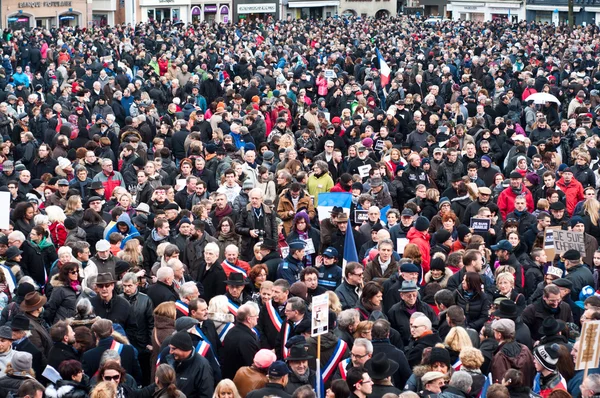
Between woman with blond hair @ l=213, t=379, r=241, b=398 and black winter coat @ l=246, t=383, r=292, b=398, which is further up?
woman with blond hair @ l=213, t=379, r=241, b=398

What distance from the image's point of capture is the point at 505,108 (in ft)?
71.6

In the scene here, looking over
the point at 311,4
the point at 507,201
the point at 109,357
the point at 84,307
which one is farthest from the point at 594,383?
the point at 311,4

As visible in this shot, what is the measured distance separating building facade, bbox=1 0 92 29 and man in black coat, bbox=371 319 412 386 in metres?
44.0

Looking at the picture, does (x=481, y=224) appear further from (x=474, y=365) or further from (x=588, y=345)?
(x=588, y=345)

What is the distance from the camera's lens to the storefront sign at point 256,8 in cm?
6606

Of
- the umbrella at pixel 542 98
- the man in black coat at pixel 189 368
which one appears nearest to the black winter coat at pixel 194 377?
the man in black coat at pixel 189 368

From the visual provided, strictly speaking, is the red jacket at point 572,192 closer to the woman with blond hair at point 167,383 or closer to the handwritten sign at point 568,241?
the handwritten sign at point 568,241

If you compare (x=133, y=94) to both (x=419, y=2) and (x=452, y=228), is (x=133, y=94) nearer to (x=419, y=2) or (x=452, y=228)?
(x=452, y=228)

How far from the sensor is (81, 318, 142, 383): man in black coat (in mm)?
8406

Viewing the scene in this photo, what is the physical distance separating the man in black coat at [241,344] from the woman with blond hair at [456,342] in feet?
5.30

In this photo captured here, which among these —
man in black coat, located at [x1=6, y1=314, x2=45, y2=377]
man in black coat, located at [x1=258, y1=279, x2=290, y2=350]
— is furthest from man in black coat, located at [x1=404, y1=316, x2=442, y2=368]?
man in black coat, located at [x1=6, y1=314, x2=45, y2=377]

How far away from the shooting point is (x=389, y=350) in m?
8.46

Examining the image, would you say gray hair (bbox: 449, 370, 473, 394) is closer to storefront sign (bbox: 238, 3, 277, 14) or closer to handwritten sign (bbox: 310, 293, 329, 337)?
handwritten sign (bbox: 310, 293, 329, 337)

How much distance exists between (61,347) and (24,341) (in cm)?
42
